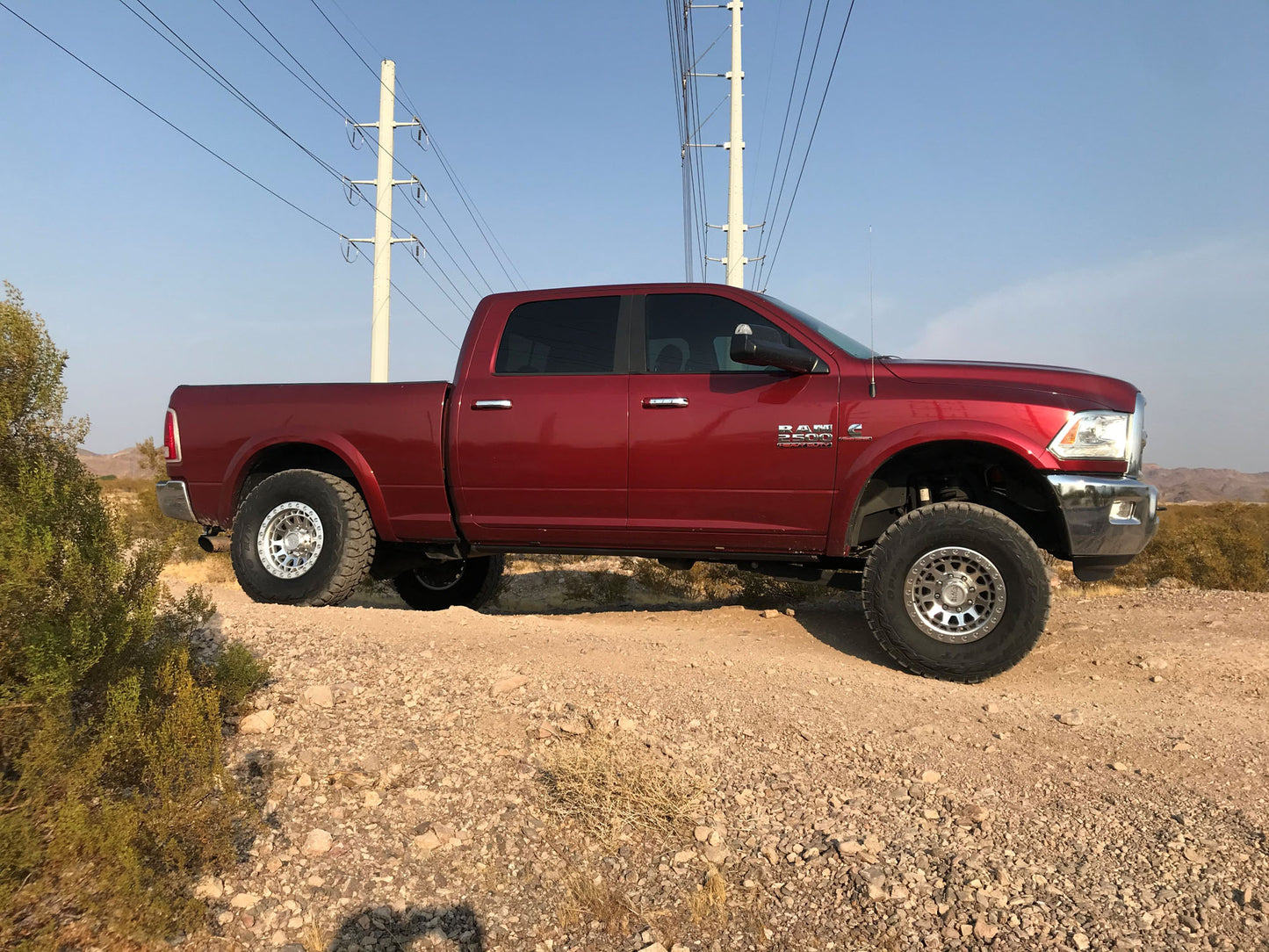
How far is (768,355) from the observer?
4.44m

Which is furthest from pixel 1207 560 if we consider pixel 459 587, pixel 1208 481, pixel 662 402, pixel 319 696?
pixel 1208 481

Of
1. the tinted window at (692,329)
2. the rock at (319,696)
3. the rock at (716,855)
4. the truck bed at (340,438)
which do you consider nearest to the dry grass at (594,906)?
the rock at (716,855)

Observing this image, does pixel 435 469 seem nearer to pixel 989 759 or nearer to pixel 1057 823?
pixel 989 759

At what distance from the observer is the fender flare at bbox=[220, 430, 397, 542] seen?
5336mm

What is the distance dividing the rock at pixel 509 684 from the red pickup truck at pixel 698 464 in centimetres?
134

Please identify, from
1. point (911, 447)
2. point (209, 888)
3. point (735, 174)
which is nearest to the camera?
point (209, 888)

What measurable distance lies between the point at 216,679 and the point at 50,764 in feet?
3.78

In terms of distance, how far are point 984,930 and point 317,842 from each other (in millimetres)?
1986

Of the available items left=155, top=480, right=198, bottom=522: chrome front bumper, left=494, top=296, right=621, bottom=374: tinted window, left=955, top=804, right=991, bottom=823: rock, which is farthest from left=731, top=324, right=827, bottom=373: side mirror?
left=155, top=480, right=198, bottom=522: chrome front bumper

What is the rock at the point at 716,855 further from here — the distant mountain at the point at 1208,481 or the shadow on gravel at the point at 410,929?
the distant mountain at the point at 1208,481

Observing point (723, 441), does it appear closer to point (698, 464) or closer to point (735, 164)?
point (698, 464)

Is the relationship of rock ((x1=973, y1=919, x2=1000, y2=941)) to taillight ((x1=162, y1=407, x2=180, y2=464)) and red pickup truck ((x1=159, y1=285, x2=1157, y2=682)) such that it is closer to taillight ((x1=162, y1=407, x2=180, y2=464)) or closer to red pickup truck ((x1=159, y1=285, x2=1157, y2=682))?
red pickup truck ((x1=159, y1=285, x2=1157, y2=682))


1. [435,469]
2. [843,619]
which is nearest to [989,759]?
[843,619]

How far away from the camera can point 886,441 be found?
4461 millimetres
